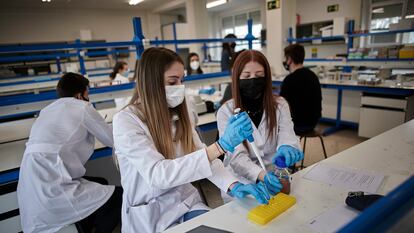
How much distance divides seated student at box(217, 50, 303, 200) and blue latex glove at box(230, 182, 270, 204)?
33cm

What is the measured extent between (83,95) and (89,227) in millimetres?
808

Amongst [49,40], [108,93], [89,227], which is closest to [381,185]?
[89,227]

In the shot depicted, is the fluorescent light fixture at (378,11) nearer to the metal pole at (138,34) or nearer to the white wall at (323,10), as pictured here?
the white wall at (323,10)

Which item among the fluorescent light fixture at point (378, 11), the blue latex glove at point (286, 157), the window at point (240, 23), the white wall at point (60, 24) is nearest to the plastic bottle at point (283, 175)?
the blue latex glove at point (286, 157)

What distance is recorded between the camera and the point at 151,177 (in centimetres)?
98

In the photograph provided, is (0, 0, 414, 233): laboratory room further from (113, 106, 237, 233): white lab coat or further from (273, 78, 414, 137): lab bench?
(273, 78, 414, 137): lab bench

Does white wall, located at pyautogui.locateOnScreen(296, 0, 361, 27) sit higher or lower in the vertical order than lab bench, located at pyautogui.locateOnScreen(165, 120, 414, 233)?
higher

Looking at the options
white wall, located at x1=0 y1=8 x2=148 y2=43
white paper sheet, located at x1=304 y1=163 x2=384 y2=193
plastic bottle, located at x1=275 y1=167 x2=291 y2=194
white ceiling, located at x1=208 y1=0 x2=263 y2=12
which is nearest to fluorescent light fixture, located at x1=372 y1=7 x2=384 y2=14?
white ceiling, located at x1=208 y1=0 x2=263 y2=12

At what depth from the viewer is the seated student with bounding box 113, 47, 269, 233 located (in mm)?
→ 977

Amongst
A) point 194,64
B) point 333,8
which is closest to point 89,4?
point 194,64

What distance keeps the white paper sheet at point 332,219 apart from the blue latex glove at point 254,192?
165 mm

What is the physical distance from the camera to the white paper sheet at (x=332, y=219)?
785mm

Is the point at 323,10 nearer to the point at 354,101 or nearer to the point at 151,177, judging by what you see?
the point at 354,101

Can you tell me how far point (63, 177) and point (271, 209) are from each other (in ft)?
3.49
